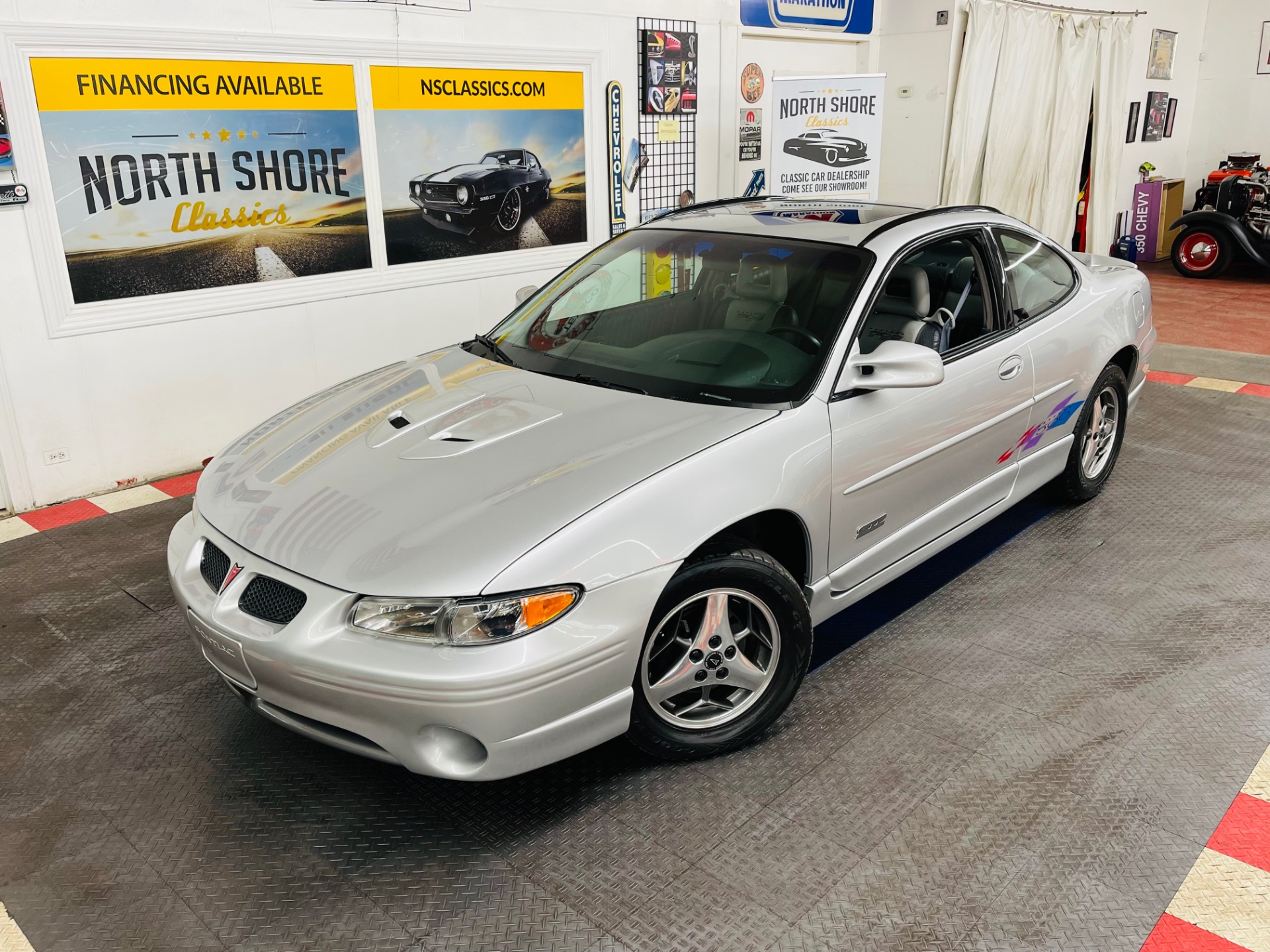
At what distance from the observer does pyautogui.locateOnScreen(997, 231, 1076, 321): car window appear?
3922 mm

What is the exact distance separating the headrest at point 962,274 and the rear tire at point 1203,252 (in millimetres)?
9329

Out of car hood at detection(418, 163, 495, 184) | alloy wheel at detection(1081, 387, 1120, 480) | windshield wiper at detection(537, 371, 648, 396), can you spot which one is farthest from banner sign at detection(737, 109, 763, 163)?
windshield wiper at detection(537, 371, 648, 396)

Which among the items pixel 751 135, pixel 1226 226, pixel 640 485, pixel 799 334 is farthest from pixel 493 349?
pixel 1226 226

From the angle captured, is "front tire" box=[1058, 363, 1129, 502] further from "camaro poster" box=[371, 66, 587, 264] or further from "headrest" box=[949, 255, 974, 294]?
"camaro poster" box=[371, 66, 587, 264]

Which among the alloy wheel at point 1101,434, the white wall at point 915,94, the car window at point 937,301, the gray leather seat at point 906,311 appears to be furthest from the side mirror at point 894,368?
the white wall at point 915,94

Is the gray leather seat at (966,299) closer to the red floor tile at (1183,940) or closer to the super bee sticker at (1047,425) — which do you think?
the super bee sticker at (1047,425)

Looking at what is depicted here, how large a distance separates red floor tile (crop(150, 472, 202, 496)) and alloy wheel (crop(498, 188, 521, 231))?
8.20 ft

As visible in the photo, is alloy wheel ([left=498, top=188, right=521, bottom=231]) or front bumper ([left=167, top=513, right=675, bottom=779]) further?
alloy wheel ([left=498, top=188, right=521, bottom=231])

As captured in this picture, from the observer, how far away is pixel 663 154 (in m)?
7.39

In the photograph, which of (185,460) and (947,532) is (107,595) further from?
(947,532)

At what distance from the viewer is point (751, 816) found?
8.70 ft

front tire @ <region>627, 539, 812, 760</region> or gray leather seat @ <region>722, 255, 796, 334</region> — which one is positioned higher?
gray leather seat @ <region>722, 255, 796, 334</region>

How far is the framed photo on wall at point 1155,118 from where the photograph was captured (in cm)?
1261

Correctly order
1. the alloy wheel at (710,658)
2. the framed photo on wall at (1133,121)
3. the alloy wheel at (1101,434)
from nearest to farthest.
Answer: the alloy wheel at (710,658)
the alloy wheel at (1101,434)
the framed photo on wall at (1133,121)
